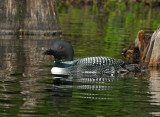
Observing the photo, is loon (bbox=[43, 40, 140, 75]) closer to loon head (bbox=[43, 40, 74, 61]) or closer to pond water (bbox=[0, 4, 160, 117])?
loon head (bbox=[43, 40, 74, 61])

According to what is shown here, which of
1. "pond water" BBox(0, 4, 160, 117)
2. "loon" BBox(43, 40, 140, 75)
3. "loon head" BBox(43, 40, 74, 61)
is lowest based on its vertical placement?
"pond water" BBox(0, 4, 160, 117)

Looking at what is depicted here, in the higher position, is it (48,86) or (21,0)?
(21,0)

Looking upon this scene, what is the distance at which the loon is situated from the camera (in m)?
12.1

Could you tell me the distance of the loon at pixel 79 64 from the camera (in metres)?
12.1

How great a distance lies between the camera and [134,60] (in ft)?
51.6

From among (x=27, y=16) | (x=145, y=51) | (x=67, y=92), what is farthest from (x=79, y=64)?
(x=27, y=16)

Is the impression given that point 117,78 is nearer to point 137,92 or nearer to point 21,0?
point 137,92

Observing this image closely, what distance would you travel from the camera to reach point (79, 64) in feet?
40.0

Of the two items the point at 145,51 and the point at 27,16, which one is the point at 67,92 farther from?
the point at 27,16

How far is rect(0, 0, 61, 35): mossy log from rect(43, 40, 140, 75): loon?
8.60 meters

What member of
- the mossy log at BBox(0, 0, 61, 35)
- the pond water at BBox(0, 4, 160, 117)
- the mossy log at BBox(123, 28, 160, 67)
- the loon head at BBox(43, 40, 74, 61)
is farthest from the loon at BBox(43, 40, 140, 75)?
the mossy log at BBox(0, 0, 61, 35)

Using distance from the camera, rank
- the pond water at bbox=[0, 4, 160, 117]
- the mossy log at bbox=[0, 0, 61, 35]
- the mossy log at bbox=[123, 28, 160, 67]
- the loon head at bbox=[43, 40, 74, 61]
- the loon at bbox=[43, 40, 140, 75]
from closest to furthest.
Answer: the pond water at bbox=[0, 4, 160, 117]
the loon at bbox=[43, 40, 140, 75]
the loon head at bbox=[43, 40, 74, 61]
the mossy log at bbox=[123, 28, 160, 67]
the mossy log at bbox=[0, 0, 61, 35]

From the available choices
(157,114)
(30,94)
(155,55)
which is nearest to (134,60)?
(155,55)

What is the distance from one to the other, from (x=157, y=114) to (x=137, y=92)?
6.50 feet
